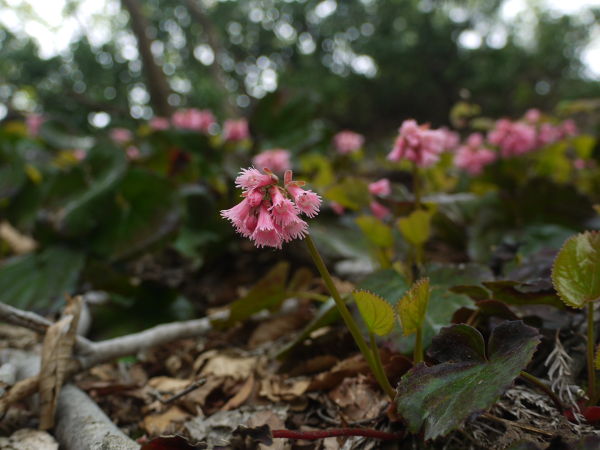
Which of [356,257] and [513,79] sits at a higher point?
[513,79]

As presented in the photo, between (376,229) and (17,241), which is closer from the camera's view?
(376,229)

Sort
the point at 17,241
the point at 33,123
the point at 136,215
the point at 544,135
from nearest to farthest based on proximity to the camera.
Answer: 1. the point at 136,215
2. the point at 544,135
3. the point at 17,241
4. the point at 33,123

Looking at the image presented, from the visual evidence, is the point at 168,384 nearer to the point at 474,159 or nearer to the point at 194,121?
the point at 474,159

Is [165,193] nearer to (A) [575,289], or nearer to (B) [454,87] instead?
(A) [575,289]

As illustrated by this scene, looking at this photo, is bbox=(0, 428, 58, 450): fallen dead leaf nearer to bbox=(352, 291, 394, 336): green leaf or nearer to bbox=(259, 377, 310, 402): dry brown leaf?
bbox=(259, 377, 310, 402): dry brown leaf

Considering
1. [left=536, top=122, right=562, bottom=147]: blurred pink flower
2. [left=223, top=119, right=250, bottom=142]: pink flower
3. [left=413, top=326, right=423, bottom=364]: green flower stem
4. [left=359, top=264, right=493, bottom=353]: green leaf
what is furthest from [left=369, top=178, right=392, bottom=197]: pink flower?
[left=223, top=119, right=250, bottom=142]: pink flower

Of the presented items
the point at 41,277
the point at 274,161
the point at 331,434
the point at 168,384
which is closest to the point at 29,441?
the point at 168,384

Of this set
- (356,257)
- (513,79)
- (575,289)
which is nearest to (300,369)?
(356,257)
